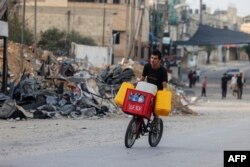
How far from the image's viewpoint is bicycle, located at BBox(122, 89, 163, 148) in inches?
530

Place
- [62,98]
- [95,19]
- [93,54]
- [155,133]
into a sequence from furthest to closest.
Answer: [95,19] < [93,54] < [62,98] < [155,133]

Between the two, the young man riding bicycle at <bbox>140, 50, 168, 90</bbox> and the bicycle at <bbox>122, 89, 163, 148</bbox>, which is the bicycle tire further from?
the young man riding bicycle at <bbox>140, 50, 168, 90</bbox>

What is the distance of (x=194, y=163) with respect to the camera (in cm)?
1169

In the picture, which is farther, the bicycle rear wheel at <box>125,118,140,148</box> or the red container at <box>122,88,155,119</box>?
the bicycle rear wheel at <box>125,118,140,148</box>

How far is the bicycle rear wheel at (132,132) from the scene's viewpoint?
44.6 feet

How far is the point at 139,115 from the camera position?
13469 mm

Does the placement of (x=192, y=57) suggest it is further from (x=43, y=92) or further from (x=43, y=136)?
(x=43, y=136)

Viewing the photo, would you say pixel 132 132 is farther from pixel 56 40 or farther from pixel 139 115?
pixel 56 40

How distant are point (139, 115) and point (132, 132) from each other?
40 centimetres

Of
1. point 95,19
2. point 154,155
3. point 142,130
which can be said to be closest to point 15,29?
point 95,19

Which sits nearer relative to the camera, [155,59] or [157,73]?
[155,59]

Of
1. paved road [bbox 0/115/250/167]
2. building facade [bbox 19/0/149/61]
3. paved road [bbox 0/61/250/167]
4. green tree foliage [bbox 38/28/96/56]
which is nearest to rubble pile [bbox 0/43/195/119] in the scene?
paved road [bbox 0/61/250/167]

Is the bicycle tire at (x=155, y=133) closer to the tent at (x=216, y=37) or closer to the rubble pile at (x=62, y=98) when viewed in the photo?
the rubble pile at (x=62, y=98)

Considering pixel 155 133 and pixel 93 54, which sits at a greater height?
pixel 155 133
